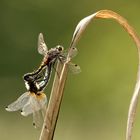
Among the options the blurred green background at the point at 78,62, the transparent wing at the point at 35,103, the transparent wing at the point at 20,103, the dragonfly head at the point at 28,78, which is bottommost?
the transparent wing at the point at 35,103

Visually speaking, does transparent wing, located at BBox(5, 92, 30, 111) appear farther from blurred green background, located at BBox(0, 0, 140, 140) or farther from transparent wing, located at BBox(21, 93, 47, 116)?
blurred green background, located at BBox(0, 0, 140, 140)

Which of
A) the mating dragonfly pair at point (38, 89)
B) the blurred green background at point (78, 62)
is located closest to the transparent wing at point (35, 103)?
the mating dragonfly pair at point (38, 89)

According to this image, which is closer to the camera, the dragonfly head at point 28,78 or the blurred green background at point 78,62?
the dragonfly head at point 28,78

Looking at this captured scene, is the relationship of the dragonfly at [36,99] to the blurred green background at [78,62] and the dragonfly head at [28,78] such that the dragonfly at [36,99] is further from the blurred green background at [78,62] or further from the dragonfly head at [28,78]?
the blurred green background at [78,62]

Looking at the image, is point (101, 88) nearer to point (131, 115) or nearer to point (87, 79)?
point (87, 79)

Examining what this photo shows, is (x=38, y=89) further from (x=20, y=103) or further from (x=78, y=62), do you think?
(x=78, y=62)

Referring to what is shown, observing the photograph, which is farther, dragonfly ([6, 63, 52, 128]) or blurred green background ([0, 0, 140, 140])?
blurred green background ([0, 0, 140, 140])

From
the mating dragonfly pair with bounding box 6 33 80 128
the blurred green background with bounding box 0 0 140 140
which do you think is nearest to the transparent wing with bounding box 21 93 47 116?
the mating dragonfly pair with bounding box 6 33 80 128

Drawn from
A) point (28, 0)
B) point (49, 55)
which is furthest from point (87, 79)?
point (49, 55)
